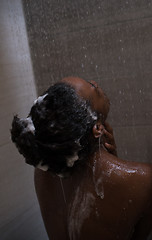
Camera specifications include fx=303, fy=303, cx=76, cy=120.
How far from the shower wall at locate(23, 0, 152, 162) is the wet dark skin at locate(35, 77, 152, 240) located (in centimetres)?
43

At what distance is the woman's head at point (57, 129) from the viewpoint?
95cm

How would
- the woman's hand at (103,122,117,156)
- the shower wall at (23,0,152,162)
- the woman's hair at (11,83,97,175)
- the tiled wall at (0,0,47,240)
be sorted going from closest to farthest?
the woman's hair at (11,83,97,175), the woman's hand at (103,122,117,156), the shower wall at (23,0,152,162), the tiled wall at (0,0,47,240)

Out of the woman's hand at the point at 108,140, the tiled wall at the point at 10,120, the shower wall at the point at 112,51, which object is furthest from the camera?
the tiled wall at the point at 10,120

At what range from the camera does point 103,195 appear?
1.00 metres

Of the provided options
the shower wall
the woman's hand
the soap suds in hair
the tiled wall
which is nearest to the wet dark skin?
the woman's hand

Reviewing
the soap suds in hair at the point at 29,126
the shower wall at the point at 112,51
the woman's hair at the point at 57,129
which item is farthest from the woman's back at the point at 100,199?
the shower wall at the point at 112,51

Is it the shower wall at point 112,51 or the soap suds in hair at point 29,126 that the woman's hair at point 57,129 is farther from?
the shower wall at point 112,51

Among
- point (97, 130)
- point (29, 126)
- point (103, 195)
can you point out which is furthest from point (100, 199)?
point (29, 126)

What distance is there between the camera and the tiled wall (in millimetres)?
1598

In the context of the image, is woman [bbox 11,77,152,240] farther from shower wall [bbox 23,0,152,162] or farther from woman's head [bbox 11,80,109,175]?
shower wall [bbox 23,0,152,162]

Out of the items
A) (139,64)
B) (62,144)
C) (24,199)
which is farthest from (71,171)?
(24,199)

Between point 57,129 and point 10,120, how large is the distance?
77 cm

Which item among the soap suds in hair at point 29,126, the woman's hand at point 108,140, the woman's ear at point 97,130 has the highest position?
the soap suds in hair at point 29,126

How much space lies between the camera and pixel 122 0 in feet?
4.53
